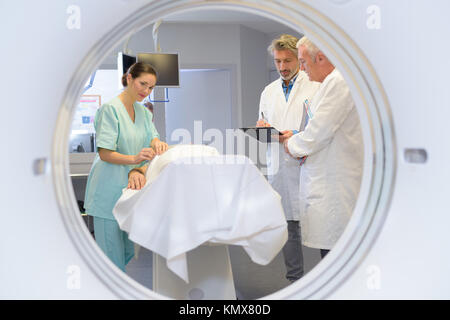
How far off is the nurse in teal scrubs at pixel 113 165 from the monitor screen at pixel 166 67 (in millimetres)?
1490

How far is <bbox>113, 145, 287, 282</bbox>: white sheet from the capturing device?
1304 mm

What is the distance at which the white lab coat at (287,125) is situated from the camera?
7.35ft

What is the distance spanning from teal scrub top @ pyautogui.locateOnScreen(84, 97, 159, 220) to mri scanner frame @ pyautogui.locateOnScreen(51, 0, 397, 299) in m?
0.82

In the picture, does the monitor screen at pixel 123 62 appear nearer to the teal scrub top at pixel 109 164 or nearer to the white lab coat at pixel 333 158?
the teal scrub top at pixel 109 164

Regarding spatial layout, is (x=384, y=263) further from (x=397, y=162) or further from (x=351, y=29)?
(x=351, y=29)

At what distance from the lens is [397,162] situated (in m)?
0.94

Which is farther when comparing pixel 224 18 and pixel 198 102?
pixel 198 102

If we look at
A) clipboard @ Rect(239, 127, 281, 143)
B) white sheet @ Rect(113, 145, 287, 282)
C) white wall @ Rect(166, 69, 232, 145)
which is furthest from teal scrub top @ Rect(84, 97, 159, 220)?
white wall @ Rect(166, 69, 232, 145)

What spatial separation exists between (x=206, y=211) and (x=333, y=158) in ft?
1.90

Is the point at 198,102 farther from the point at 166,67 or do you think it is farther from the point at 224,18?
the point at 166,67

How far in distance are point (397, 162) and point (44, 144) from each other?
759 mm

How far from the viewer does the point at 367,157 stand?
1.02 metres

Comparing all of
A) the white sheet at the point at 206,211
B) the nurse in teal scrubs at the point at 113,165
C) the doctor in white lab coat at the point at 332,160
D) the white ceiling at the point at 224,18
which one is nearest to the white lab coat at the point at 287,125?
the doctor in white lab coat at the point at 332,160

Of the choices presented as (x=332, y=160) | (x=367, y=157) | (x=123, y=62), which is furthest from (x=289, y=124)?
(x=367, y=157)
